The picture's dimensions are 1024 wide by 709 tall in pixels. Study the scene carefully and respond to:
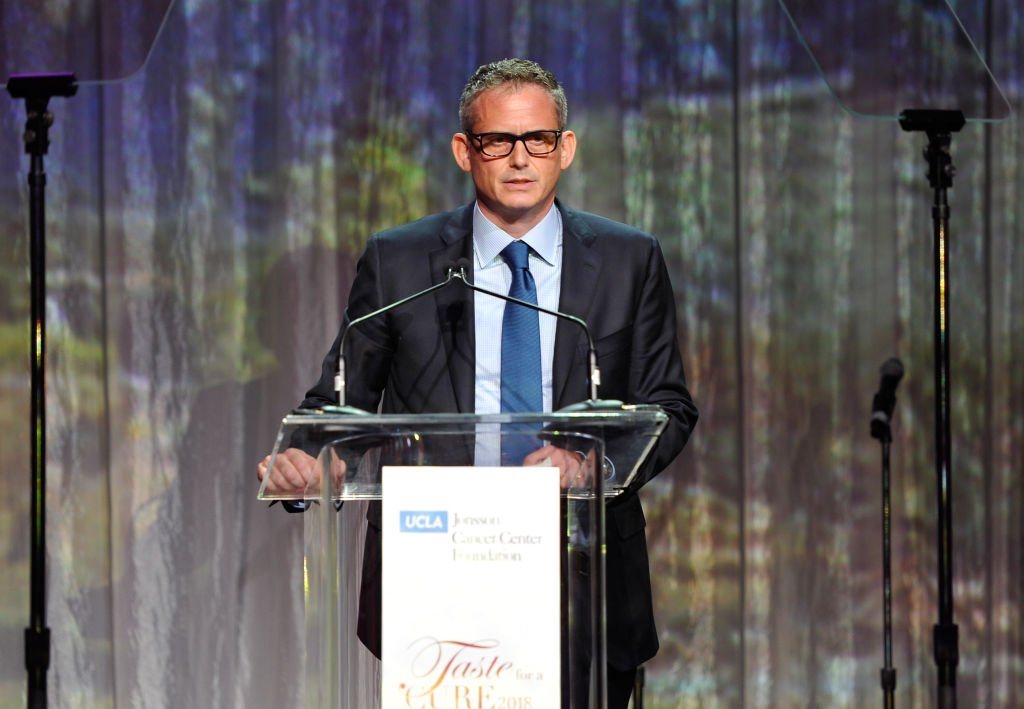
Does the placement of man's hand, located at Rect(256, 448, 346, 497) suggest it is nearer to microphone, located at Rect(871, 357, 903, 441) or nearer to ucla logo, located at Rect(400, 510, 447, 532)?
ucla logo, located at Rect(400, 510, 447, 532)

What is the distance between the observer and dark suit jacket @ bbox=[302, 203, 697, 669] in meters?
2.31

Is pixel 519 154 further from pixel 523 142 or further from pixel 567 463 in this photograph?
pixel 567 463

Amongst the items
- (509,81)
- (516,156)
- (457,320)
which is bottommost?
(457,320)

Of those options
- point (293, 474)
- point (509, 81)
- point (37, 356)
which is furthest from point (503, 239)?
point (37, 356)

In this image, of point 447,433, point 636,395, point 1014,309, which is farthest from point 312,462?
point 1014,309

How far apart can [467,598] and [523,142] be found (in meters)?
1.10

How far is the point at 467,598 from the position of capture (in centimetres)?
156

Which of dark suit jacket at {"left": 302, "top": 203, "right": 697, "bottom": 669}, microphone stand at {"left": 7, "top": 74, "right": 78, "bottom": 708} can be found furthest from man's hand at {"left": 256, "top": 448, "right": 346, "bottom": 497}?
microphone stand at {"left": 7, "top": 74, "right": 78, "bottom": 708}

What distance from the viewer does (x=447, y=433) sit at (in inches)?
63.5

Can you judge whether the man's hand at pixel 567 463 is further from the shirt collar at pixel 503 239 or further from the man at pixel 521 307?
the shirt collar at pixel 503 239

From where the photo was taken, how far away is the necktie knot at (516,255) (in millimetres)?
2428

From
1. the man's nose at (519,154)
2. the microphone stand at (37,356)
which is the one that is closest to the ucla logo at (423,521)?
the man's nose at (519,154)

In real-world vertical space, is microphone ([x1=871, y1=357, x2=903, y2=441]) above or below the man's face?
below

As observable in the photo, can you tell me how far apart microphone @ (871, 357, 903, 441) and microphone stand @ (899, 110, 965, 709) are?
11cm
